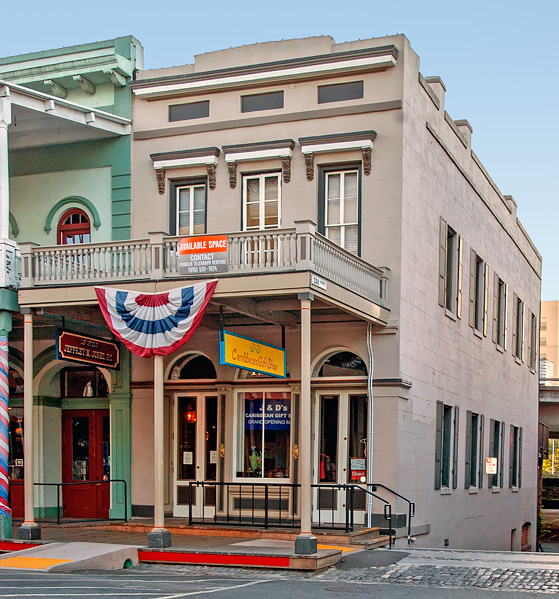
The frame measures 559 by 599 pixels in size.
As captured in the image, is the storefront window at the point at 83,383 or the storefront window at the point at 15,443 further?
the storefront window at the point at 15,443

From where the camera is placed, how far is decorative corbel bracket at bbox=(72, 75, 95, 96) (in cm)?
2245

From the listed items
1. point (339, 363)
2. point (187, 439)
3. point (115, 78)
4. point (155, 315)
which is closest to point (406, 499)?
point (339, 363)

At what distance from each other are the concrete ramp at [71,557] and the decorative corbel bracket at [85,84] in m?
10.8

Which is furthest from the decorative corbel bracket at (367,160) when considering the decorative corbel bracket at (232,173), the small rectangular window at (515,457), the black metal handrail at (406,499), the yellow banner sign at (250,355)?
the small rectangular window at (515,457)

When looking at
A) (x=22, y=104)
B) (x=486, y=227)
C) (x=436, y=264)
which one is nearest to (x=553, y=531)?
(x=486, y=227)

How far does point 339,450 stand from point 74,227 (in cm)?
817

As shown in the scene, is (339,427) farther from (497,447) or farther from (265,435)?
(497,447)

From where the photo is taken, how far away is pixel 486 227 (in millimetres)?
29016

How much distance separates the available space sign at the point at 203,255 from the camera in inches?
682

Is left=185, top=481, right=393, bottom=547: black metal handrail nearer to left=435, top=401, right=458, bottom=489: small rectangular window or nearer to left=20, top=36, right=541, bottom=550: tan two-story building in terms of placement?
left=20, top=36, right=541, bottom=550: tan two-story building

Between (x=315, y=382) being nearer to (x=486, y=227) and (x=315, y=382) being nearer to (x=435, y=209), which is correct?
(x=435, y=209)

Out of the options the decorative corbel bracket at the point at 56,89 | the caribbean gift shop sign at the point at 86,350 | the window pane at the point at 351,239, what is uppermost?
the decorative corbel bracket at the point at 56,89

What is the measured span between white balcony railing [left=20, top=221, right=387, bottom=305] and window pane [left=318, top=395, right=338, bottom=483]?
2.53 m

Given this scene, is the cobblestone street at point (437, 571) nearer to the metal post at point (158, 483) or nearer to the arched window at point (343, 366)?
the metal post at point (158, 483)
